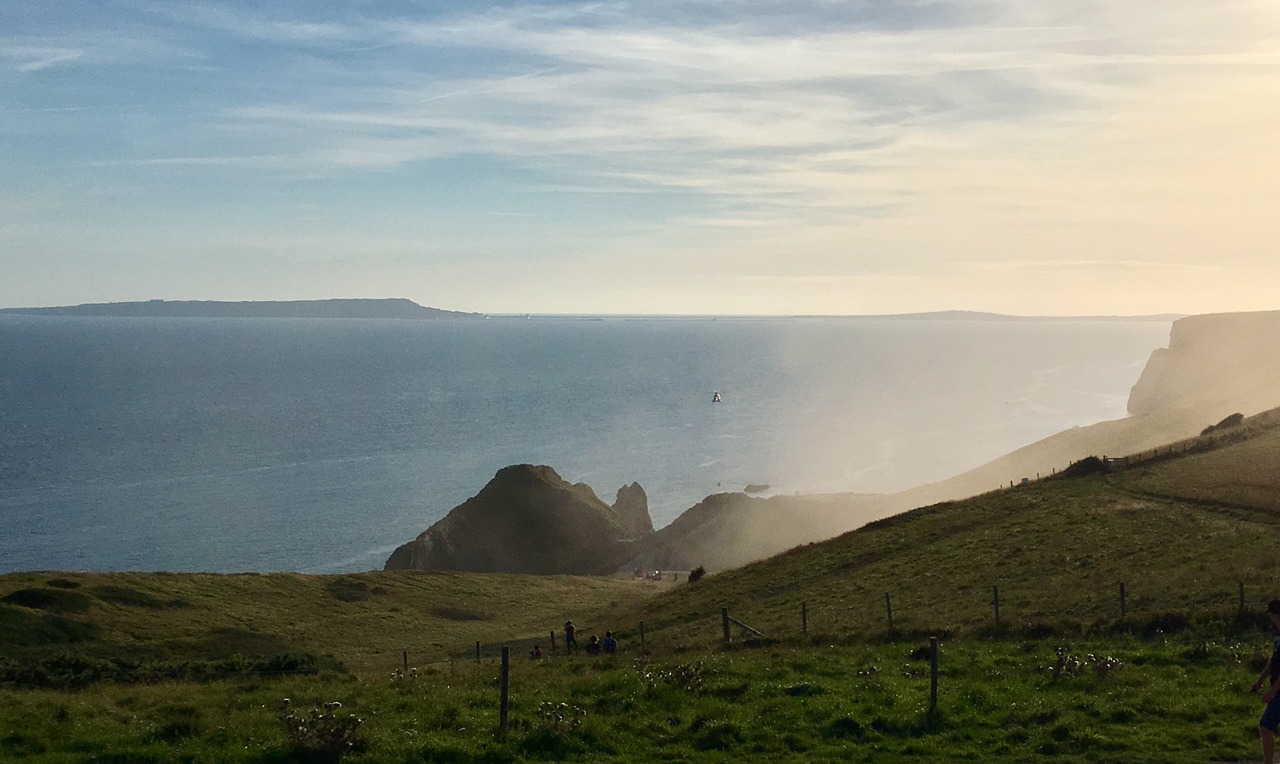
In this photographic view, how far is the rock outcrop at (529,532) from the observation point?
94.1m

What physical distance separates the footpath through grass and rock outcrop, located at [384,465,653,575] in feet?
231

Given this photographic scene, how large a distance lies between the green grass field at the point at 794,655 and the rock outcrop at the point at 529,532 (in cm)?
3596

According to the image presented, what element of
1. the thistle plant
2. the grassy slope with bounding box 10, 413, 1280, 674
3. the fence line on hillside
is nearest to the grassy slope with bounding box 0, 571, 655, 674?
the grassy slope with bounding box 10, 413, 1280, 674

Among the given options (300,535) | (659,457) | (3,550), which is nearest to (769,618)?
(300,535)

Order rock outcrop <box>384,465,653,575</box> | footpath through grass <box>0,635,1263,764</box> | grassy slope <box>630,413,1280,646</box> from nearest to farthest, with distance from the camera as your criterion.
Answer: footpath through grass <box>0,635,1263,764</box>
grassy slope <box>630,413,1280,646</box>
rock outcrop <box>384,465,653,575</box>

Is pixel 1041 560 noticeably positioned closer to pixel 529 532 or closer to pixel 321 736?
pixel 321 736

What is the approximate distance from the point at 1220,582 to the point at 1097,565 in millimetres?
7592

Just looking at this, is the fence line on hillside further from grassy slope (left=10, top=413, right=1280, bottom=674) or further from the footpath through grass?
the footpath through grass

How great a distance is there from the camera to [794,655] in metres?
24.9

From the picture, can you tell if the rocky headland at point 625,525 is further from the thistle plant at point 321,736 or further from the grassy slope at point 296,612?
the thistle plant at point 321,736

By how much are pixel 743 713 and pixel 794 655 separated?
6190mm

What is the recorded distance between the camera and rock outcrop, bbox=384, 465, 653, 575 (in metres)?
94.1

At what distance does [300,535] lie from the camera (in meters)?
111

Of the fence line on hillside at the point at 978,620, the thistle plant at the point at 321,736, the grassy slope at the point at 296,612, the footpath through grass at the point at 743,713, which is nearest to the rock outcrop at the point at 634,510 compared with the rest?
the grassy slope at the point at 296,612
